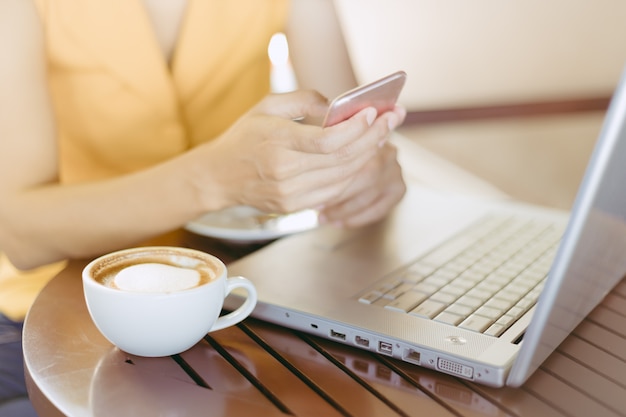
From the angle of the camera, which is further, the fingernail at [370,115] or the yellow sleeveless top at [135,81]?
the yellow sleeveless top at [135,81]

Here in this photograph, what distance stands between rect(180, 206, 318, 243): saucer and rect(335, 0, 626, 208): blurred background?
1.69 metres

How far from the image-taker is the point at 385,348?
636 millimetres

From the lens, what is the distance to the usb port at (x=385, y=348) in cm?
63

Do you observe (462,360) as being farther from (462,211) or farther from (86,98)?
(86,98)

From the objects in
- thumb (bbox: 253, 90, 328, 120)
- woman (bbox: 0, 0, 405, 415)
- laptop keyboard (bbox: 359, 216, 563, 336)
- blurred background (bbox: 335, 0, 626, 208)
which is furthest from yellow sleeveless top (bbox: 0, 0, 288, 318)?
blurred background (bbox: 335, 0, 626, 208)

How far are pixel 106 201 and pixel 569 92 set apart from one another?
2203 millimetres

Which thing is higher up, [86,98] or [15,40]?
[15,40]

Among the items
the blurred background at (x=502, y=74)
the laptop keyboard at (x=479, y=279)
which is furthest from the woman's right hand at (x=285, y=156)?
the blurred background at (x=502, y=74)

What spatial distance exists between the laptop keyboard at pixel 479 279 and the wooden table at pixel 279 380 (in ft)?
0.21

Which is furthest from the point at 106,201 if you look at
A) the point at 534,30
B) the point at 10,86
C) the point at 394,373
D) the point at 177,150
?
the point at 534,30

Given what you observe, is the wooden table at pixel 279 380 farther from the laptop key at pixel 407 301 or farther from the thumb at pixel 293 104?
the thumb at pixel 293 104

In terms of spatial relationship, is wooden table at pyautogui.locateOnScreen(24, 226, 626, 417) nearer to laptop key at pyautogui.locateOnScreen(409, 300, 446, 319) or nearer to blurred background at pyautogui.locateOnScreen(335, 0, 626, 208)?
laptop key at pyautogui.locateOnScreen(409, 300, 446, 319)

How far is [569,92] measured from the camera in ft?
8.75

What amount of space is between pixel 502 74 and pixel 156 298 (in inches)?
91.4
